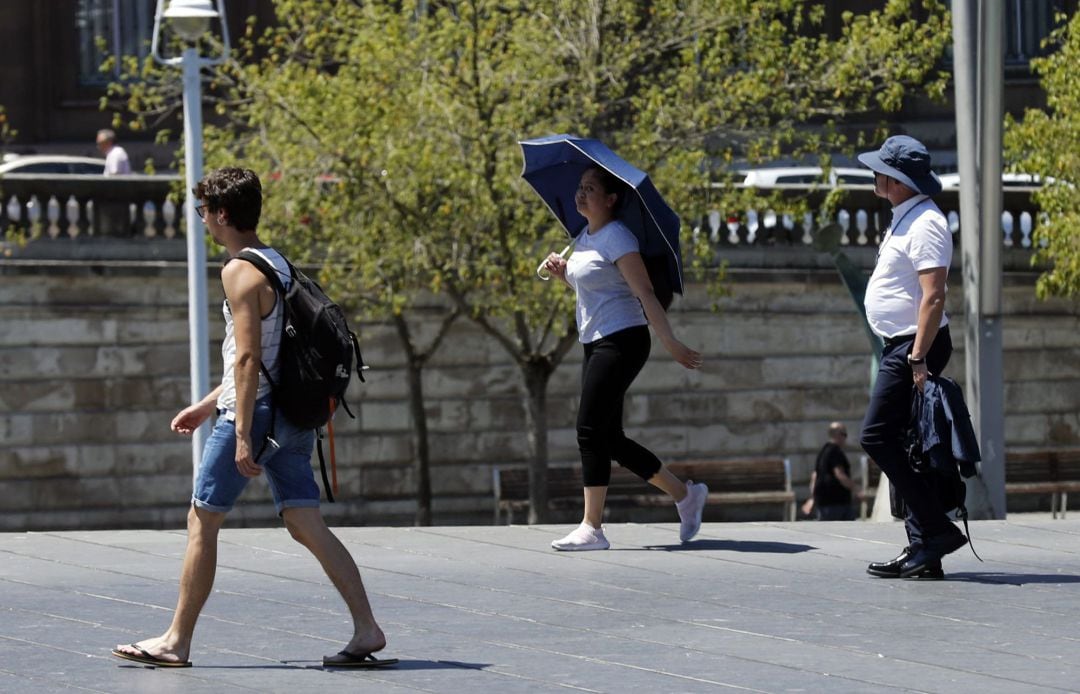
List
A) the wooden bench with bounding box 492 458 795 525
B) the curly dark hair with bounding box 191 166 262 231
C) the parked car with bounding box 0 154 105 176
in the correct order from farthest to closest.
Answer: the parked car with bounding box 0 154 105 176
the wooden bench with bounding box 492 458 795 525
the curly dark hair with bounding box 191 166 262 231

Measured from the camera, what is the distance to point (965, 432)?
8.35m

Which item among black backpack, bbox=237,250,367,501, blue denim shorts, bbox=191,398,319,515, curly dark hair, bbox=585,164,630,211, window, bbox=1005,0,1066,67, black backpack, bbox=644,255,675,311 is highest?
window, bbox=1005,0,1066,67

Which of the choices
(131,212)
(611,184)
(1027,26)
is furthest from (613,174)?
(1027,26)

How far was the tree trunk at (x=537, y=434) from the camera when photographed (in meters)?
20.4

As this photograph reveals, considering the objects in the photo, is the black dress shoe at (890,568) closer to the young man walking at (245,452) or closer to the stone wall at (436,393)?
the young man walking at (245,452)

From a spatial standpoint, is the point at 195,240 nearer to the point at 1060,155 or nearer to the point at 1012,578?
the point at 1060,155

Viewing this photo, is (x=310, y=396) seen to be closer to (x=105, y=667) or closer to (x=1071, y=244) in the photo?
(x=105, y=667)

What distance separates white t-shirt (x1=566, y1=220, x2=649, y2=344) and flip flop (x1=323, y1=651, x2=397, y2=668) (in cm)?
272

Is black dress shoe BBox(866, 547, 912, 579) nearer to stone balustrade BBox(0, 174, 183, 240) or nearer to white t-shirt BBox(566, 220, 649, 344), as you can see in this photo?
white t-shirt BBox(566, 220, 649, 344)

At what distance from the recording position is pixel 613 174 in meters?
8.88

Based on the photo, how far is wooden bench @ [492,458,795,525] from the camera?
808 inches

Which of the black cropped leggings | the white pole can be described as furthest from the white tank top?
the white pole

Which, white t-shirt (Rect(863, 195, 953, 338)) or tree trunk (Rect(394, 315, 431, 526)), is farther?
tree trunk (Rect(394, 315, 431, 526))

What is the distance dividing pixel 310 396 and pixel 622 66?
13140 millimetres
